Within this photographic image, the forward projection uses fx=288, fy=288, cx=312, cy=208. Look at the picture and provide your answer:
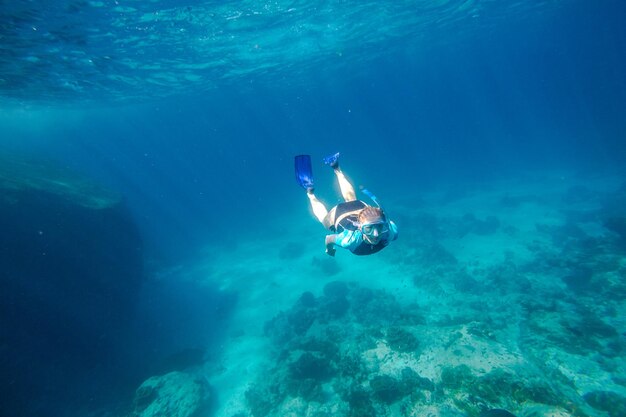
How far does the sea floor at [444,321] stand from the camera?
23.2ft

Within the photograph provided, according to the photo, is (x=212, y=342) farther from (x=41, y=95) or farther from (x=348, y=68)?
(x=348, y=68)

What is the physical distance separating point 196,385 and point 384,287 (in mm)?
9804

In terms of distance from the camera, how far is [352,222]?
18.3ft

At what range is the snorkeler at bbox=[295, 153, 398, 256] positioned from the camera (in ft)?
15.9

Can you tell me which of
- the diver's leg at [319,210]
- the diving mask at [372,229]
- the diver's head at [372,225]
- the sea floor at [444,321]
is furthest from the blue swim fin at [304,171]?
the sea floor at [444,321]

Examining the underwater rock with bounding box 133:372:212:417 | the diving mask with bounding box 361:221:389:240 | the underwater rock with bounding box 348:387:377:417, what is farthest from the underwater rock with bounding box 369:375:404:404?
the underwater rock with bounding box 133:372:212:417

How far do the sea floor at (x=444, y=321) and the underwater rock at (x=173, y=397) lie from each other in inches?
36.8

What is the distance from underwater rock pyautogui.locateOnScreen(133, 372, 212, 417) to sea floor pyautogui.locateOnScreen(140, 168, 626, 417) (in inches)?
36.8

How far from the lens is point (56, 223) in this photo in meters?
13.6

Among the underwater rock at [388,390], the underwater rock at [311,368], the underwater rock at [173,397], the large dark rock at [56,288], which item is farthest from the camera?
the large dark rock at [56,288]

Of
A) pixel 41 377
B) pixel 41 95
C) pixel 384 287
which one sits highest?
pixel 41 95

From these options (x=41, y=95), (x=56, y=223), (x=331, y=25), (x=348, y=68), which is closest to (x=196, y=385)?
(x=56, y=223)

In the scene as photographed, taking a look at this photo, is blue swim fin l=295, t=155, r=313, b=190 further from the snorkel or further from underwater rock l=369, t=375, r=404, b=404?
underwater rock l=369, t=375, r=404, b=404

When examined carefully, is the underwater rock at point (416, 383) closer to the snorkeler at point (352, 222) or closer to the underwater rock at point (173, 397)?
the snorkeler at point (352, 222)
